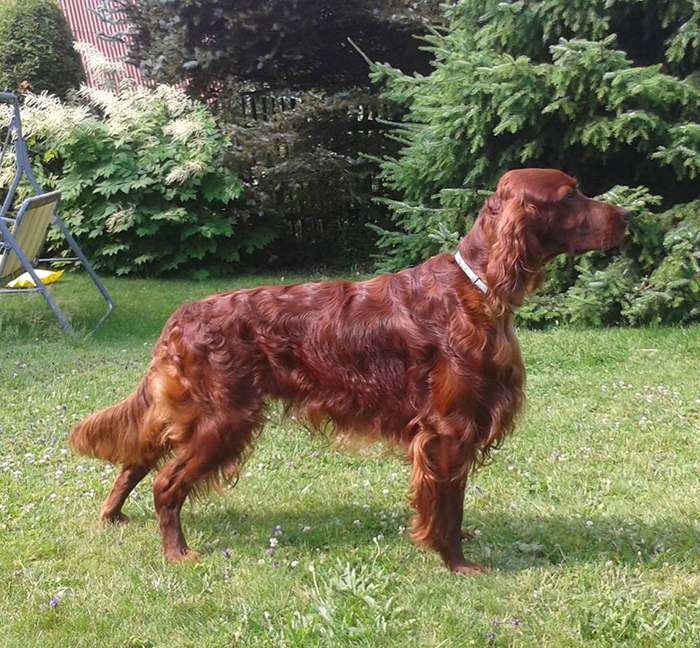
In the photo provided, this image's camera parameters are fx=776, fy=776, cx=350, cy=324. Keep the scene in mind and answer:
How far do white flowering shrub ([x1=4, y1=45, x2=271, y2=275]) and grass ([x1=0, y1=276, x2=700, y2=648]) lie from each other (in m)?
4.65

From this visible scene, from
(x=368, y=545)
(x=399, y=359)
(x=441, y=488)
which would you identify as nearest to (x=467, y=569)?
(x=441, y=488)

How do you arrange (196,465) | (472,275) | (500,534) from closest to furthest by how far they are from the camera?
(472,275) → (196,465) → (500,534)

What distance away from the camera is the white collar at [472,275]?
9.23 feet

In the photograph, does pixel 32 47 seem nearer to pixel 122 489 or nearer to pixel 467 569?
pixel 122 489

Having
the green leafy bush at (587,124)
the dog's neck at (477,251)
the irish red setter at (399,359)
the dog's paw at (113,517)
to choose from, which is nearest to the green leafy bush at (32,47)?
the green leafy bush at (587,124)

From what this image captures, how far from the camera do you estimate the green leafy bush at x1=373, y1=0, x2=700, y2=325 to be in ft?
20.1

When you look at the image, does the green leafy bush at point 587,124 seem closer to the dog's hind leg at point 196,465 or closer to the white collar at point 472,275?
the white collar at point 472,275

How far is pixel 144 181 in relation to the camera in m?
9.30

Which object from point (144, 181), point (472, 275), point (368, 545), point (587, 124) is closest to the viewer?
point (472, 275)

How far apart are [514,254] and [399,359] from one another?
572 millimetres

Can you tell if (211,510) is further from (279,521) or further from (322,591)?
(322,591)

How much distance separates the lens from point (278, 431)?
4477 mm

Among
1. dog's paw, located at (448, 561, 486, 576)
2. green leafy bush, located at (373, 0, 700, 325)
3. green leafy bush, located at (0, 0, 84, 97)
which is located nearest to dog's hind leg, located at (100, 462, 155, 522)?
dog's paw, located at (448, 561, 486, 576)

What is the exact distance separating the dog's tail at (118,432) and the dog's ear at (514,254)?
1461 millimetres
